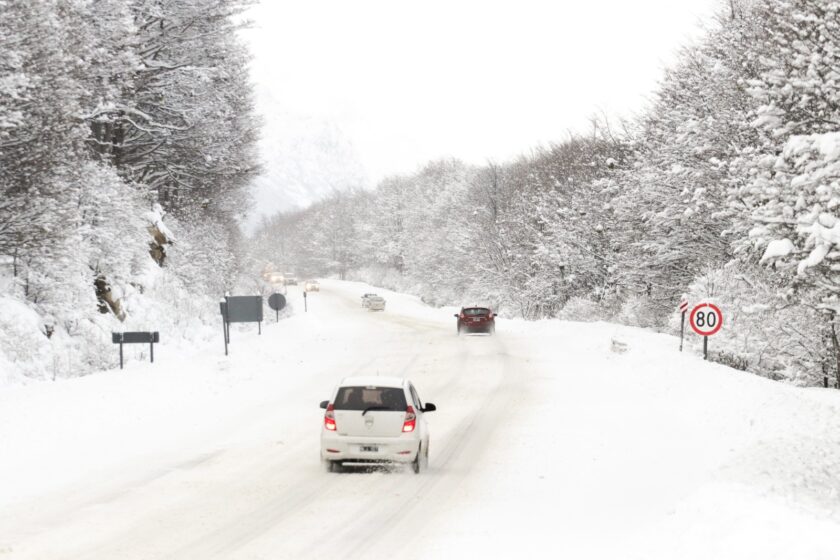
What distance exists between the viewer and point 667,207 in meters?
34.2

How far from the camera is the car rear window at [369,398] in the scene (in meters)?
13.3

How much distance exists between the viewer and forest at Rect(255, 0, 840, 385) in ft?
47.3

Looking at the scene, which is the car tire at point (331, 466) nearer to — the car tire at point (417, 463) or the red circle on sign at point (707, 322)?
the car tire at point (417, 463)

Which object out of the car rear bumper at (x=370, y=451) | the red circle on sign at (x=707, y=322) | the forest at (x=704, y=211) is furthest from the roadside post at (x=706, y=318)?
the car rear bumper at (x=370, y=451)

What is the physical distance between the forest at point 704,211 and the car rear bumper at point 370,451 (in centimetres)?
639

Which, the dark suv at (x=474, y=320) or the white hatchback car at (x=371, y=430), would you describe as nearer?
the white hatchback car at (x=371, y=430)

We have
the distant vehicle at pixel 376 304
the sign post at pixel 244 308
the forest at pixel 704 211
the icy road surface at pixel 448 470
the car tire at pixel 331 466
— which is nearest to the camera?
the icy road surface at pixel 448 470

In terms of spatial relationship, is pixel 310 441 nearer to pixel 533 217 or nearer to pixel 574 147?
A: pixel 533 217

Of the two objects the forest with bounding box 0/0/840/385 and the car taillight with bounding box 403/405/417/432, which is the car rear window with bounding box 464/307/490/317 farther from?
the car taillight with bounding box 403/405/417/432

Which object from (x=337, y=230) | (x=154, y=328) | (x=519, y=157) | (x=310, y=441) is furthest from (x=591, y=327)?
(x=337, y=230)

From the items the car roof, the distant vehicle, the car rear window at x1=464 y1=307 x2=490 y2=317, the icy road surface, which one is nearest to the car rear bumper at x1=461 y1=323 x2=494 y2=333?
the car rear window at x1=464 y1=307 x2=490 y2=317

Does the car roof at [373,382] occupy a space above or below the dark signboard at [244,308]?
below

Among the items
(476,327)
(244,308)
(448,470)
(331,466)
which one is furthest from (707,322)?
(476,327)

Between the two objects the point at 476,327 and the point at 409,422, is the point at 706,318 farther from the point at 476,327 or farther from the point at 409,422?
the point at 476,327
